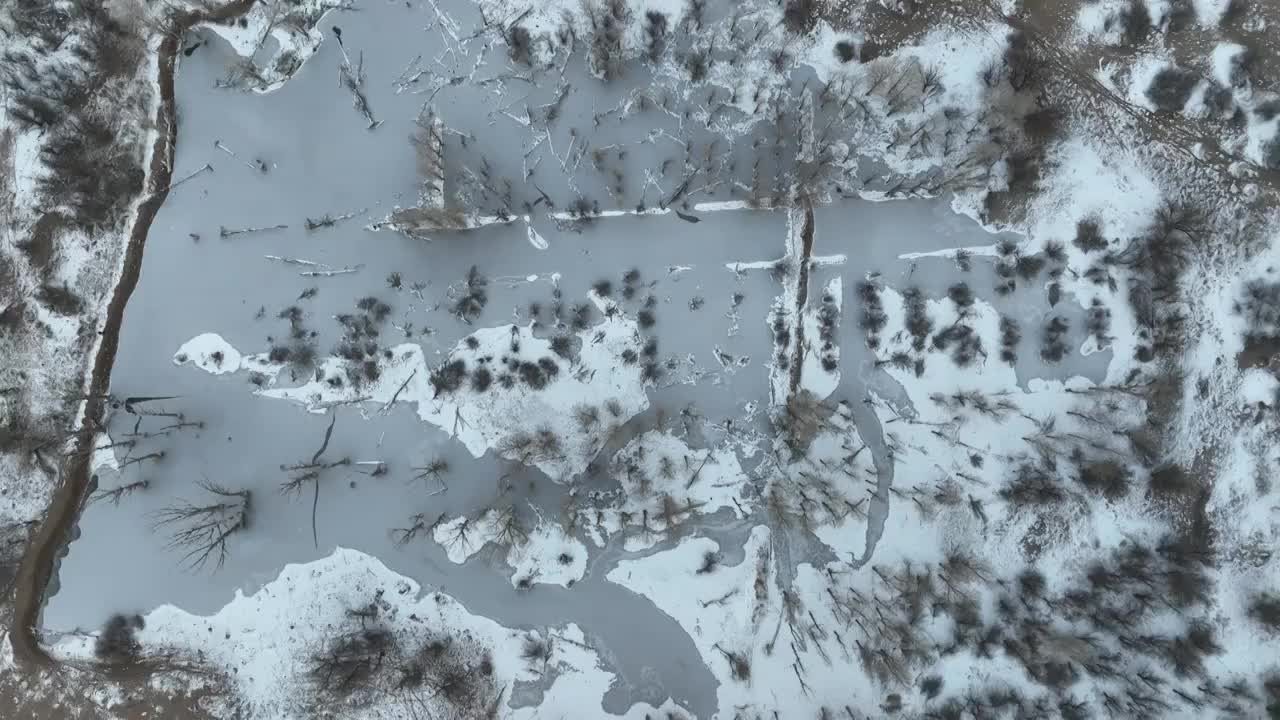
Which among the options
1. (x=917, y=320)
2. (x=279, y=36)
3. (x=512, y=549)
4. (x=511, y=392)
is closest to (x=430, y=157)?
(x=279, y=36)

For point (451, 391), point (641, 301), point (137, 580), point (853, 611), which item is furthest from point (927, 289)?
point (137, 580)

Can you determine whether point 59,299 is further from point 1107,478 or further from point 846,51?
point 1107,478

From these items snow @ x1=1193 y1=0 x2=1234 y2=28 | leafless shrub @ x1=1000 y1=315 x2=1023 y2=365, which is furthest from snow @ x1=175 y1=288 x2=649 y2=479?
snow @ x1=1193 y1=0 x2=1234 y2=28

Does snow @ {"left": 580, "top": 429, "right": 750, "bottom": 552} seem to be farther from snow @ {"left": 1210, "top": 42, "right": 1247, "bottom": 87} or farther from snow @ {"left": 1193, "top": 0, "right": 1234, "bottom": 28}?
snow @ {"left": 1193, "top": 0, "right": 1234, "bottom": 28}

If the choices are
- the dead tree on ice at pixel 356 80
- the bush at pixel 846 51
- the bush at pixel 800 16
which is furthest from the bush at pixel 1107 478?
the dead tree on ice at pixel 356 80

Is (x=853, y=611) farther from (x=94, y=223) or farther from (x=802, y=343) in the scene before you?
(x=94, y=223)

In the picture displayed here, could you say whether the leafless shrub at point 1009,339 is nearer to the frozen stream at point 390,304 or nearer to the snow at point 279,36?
the frozen stream at point 390,304
